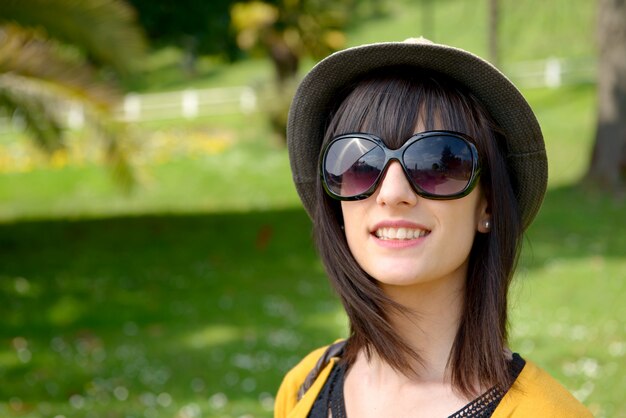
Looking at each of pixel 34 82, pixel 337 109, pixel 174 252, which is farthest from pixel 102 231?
pixel 337 109

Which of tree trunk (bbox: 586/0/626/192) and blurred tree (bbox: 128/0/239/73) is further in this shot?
tree trunk (bbox: 586/0/626/192)

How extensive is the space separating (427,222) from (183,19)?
31.3 ft

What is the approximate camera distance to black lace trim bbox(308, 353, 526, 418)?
1.86 meters

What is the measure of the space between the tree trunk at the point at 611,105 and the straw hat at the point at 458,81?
10880 millimetres

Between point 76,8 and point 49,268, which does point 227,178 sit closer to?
point 49,268

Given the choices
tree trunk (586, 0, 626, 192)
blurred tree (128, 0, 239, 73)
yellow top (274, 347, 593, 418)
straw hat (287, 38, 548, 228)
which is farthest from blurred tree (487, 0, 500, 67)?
tree trunk (586, 0, 626, 192)

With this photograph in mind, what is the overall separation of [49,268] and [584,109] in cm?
1282

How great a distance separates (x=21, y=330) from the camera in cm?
818

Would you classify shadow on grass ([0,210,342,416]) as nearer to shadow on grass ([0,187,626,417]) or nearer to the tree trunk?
shadow on grass ([0,187,626,417])

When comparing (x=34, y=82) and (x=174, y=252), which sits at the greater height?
(x=34, y=82)

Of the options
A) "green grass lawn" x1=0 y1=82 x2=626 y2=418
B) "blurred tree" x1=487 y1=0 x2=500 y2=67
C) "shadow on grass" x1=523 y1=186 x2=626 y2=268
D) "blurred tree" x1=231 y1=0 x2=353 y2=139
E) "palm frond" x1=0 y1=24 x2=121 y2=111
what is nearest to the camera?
"blurred tree" x1=487 y1=0 x2=500 y2=67

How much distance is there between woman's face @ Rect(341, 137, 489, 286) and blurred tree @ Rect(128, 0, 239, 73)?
9298 mm

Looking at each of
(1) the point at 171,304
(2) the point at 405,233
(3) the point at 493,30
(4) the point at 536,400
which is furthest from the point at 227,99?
(4) the point at 536,400

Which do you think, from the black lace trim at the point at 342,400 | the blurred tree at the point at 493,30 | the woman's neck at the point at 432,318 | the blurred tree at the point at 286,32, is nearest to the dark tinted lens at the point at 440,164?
the woman's neck at the point at 432,318
